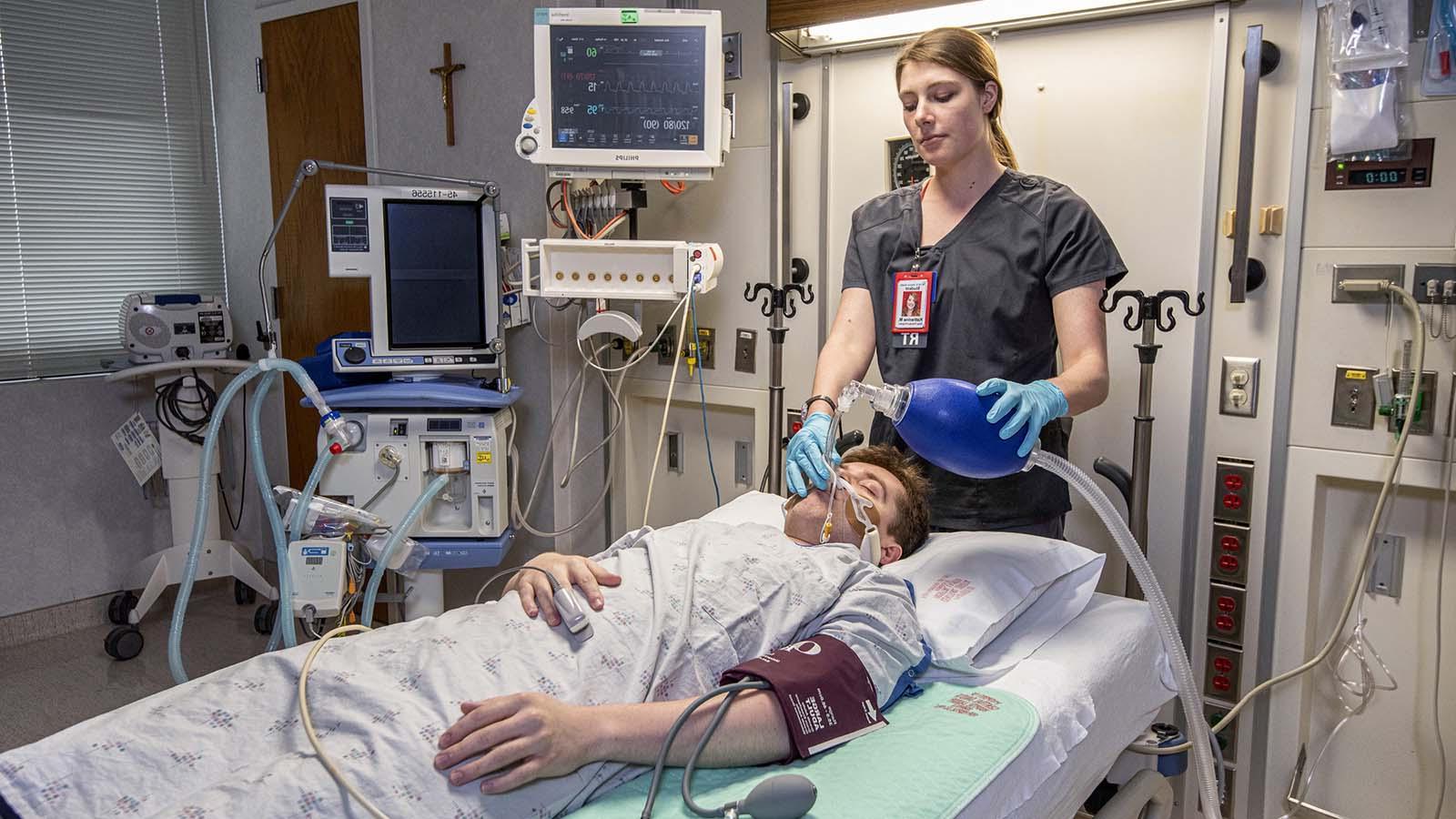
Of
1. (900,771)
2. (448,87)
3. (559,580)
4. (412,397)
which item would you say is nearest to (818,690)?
(900,771)

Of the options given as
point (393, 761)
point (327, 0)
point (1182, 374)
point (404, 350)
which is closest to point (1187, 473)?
point (1182, 374)

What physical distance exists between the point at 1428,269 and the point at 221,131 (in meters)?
4.22

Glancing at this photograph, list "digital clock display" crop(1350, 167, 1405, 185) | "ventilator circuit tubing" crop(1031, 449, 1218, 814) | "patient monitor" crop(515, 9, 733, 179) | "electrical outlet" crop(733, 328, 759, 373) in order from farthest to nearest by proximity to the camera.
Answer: "electrical outlet" crop(733, 328, 759, 373) → "patient monitor" crop(515, 9, 733, 179) → "digital clock display" crop(1350, 167, 1405, 185) → "ventilator circuit tubing" crop(1031, 449, 1218, 814)

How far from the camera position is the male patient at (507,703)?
3.49 ft

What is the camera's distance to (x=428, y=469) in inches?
101

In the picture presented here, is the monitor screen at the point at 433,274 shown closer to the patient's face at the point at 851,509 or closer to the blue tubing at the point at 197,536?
the blue tubing at the point at 197,536

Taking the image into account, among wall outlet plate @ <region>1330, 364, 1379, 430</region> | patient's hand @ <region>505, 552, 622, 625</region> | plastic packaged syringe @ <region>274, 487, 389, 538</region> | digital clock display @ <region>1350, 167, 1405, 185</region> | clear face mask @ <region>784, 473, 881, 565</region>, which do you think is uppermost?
digital clock display @ <region>1350, 167, 1405, 185</region>

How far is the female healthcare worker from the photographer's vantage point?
178 cm

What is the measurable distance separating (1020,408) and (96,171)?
379 cm

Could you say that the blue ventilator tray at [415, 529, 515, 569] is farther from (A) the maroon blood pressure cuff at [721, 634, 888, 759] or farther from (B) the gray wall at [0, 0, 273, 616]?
(B) the gray wall at [0, 0, 273, 616]

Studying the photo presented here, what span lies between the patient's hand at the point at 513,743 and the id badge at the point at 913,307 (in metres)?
1.09

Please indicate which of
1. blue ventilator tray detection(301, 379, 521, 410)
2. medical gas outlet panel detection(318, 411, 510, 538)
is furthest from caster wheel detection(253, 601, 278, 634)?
blue ventilator tray detection(301, 379, 521, 410)

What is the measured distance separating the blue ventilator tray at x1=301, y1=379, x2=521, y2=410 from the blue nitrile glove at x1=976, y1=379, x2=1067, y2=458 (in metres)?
1.54

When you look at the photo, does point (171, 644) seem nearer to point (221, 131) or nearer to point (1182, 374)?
point (1182, 374)
